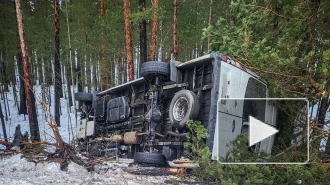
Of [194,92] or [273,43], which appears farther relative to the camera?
[273,43]

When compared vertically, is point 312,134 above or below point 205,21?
below

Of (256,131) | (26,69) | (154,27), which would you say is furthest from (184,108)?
(26,69)

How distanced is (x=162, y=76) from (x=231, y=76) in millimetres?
1607

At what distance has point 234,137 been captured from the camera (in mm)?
4297

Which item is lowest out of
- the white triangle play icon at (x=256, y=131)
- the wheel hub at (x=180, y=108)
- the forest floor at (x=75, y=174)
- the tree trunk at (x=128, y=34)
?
the forest floor at (x=75, y=174)

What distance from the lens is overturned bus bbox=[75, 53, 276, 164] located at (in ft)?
14.4

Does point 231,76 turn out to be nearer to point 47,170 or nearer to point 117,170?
point 117,170

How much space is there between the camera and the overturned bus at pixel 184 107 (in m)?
4.38

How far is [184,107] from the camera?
4891 millimetres

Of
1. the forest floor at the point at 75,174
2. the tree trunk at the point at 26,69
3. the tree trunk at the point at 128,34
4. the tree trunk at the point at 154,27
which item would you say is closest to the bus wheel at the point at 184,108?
the forest floor at the point at 75,174

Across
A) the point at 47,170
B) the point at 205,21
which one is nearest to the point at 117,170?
the point at 47,170

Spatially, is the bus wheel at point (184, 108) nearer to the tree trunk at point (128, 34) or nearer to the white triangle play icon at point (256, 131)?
the white triangle play icon at point (256, 131)

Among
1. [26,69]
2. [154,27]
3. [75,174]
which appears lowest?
[75,174]

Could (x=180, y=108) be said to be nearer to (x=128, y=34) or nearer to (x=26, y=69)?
(x=128, y=34)
